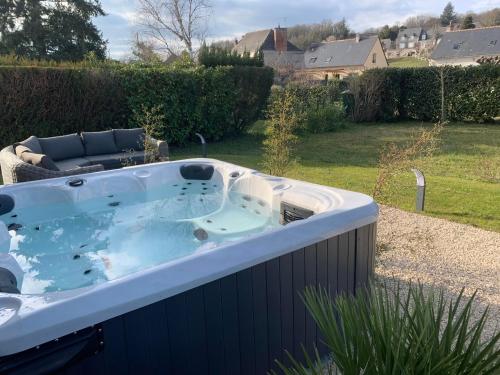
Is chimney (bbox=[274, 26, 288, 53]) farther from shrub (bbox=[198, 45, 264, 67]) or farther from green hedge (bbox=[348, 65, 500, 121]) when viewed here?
shrub (bbox=[198, 45, 264, 67])

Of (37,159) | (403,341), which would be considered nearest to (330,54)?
(37,159)

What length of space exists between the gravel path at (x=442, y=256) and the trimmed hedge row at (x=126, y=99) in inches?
255

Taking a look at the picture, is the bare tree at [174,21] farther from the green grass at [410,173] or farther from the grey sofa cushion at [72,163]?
the grey sofa cushion at [72,163]

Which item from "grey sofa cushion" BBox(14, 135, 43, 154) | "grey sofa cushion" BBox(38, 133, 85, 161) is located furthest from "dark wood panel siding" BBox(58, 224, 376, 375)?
"grey sofa cushion" BBox(38, 133, 85, 161)

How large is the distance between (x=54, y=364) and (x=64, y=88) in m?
8.13

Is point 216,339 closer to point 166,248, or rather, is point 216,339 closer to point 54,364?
point 54,364

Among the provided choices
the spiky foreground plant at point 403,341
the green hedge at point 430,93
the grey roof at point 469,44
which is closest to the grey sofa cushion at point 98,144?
the spiky foreground plant at point 403,341

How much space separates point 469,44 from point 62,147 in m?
32.3

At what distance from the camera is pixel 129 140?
753 cm

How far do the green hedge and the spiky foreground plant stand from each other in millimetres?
14429

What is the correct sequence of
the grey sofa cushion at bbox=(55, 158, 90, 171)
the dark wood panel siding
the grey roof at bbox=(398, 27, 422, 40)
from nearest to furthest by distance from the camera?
the dark wood panel siding < the grey sofa cushion at bbox=(55, 158, 90, 171) < the grey roof at bbox=(398, 27, 422, 40)

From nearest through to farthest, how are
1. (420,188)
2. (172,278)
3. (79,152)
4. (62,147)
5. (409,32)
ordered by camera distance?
(172,278), (420,188), (62,147), (79,152), (409,32)

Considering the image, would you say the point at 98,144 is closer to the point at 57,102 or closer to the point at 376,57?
the point at 57,102

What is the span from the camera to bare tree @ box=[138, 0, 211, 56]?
2117 cm
